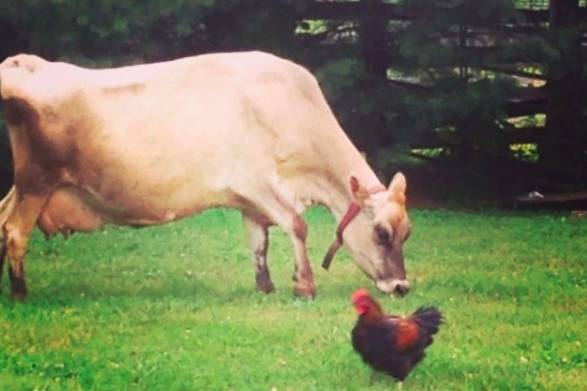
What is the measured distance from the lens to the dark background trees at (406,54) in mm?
15516

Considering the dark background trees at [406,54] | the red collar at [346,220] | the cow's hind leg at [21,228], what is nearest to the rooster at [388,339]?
the red collar at [346,220]

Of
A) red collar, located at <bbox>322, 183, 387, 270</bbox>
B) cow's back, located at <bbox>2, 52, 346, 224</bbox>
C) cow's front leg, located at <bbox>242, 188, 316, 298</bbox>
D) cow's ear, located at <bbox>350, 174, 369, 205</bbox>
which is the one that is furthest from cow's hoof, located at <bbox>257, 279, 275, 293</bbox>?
cow's ear, located at <bbox>350, 174, 369, 205</bbox>

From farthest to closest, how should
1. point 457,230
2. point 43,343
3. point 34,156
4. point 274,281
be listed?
point 457,230 → point 274,281 → point 34,156 → point 43,343

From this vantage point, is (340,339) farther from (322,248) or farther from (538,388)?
(322,248)

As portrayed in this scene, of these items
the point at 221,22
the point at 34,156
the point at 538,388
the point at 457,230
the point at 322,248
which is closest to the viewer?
the point at 538,388

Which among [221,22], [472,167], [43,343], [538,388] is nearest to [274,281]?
[43,343]

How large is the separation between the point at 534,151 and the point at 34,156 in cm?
822

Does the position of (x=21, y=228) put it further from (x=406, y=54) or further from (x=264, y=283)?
(x=406, y=54)

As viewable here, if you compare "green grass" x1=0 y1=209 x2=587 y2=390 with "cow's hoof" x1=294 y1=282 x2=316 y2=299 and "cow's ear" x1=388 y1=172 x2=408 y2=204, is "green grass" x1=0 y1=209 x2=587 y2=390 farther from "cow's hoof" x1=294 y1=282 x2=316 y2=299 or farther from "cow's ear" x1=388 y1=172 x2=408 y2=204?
"cow's ear" x1=388 y1=172 x2=408 y2=204

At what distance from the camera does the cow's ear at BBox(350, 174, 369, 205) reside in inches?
437

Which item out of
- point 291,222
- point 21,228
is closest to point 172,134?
point 291,222

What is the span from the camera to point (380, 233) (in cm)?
1119

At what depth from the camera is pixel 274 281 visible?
11961 millimetres

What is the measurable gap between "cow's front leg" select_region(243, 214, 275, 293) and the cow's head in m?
0.48
